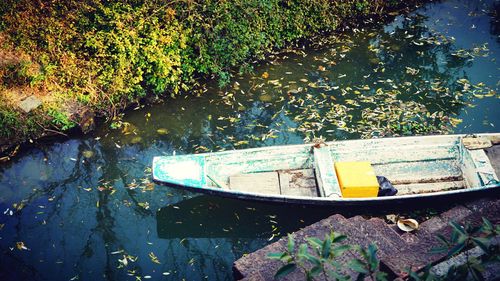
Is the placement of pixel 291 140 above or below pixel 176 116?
below

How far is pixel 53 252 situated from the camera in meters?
6.91

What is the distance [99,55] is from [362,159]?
6.22 metres

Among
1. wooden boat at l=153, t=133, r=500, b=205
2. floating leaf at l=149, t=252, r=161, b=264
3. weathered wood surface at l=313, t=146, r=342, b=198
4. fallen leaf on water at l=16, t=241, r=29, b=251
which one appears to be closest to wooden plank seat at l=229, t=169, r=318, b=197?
wooden boat at l=153, t=133, r=500, b=205

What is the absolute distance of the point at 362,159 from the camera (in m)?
7.80

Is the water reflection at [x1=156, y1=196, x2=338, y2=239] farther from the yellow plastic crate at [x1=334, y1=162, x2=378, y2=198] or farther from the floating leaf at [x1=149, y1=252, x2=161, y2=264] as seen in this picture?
the yellow plastic crate at [x1=334, y1=162, x2=378, y2=198]

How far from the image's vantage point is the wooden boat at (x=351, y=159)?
732 cm

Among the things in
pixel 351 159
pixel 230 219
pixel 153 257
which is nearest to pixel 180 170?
pixel 230 219

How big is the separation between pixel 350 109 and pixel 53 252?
7204 millimetres

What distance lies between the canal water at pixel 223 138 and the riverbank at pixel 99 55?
544mm

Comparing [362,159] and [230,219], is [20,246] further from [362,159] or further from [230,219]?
[362,159]

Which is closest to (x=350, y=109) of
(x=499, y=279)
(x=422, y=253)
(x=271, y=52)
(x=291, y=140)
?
(x=291, y=140)

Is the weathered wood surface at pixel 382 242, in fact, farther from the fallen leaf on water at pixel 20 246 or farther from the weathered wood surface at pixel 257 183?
the fallen leaf on water at pixel 20 246

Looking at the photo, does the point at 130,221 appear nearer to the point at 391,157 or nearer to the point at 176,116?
the point at 176,116

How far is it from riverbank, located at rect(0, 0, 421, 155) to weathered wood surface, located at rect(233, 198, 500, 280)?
5412mm
